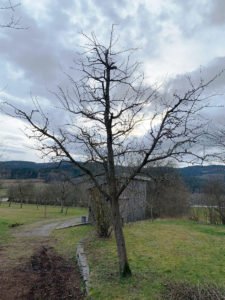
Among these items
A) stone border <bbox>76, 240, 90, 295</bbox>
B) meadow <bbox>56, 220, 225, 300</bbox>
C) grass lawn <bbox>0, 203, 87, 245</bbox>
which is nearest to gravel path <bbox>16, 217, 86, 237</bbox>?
grass lawn <bbox>0, 203, 87, 245</bbox>

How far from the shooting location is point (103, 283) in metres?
8.93

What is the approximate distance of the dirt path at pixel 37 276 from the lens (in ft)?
28.3

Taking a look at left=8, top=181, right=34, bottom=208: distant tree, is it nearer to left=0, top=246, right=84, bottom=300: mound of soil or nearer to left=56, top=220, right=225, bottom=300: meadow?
left=56, top=220, right=225, bottom=300: meadow

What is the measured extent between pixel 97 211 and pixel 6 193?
58064 mm

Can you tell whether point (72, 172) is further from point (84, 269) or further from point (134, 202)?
point (134, 202)

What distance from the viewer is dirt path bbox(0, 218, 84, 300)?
8.63 metres

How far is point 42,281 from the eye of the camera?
9750mm

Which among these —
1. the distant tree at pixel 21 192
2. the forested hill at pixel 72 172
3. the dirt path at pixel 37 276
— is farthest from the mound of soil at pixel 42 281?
the distant tree at pixel 21 192

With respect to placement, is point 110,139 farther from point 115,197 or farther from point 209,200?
point 209,200

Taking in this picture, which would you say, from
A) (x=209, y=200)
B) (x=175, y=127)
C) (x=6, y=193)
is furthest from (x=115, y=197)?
(x=6, y=193)

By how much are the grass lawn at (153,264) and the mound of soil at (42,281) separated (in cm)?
56

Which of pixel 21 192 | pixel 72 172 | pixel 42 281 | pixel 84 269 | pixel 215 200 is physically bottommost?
pixel 42 281

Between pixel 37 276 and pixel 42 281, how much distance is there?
22.8 inches

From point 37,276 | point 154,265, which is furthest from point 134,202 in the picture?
point 37,276
